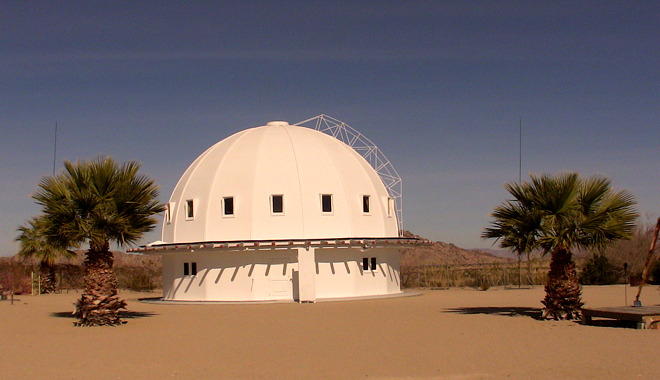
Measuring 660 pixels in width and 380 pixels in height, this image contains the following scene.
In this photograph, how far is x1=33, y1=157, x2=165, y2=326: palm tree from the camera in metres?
19.0

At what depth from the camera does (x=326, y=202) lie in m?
31.8

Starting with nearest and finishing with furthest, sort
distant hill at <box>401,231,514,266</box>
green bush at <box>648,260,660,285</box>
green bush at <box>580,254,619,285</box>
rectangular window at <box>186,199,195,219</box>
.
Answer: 1. rectangular window at <box>186,199,195,219</box>
2. green bush at <box>648,260,660,285</box>
3. green bush at <box>580,254,619,285</box>
4. distant hill at <box>401,231,514,266</box>

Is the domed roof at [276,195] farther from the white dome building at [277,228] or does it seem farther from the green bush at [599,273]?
the green bush at [599,273]

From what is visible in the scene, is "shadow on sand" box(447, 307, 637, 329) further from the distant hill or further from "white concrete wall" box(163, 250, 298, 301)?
the distant hill

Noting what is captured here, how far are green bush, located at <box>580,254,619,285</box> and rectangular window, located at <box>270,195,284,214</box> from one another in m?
20.1

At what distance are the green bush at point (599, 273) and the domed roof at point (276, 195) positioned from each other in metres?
13.8

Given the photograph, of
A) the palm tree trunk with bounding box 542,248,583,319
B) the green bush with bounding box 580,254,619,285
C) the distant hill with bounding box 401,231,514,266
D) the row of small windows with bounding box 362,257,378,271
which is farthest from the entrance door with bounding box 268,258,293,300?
the distant hill with bounding box 401,231,514,266

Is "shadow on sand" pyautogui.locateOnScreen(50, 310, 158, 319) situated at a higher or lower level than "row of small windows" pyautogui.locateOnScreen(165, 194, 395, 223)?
lower

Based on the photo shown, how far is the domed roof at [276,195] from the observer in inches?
1215

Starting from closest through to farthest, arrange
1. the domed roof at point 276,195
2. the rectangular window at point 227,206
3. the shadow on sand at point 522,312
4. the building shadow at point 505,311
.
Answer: the shadow on sand at point 522,312, the building shadow at point 505,311, the domed roof at point 276,195, the rectangular window at point 227,206

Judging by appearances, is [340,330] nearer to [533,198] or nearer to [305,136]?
[533,198]

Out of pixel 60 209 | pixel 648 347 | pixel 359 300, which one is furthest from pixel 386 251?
pixel 648 347

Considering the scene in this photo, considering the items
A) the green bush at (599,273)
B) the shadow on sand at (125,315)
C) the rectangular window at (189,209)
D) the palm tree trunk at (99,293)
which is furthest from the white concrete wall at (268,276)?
the green bush at (599,273)

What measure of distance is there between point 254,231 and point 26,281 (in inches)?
792
